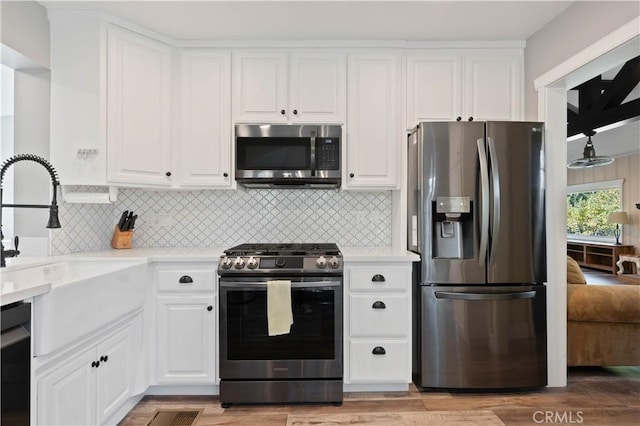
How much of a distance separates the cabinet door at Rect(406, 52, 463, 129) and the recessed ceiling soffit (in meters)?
1.79

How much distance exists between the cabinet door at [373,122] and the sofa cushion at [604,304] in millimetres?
1633

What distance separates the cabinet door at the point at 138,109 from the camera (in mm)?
2391

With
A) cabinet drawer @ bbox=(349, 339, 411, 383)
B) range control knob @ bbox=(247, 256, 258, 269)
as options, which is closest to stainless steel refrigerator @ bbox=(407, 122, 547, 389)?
cabinet drawer @ bbox=(349, 339, 411, 383)

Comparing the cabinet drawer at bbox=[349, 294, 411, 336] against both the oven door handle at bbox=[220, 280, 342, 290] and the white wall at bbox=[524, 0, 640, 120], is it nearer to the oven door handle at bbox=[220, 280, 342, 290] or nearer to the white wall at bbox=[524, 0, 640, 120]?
the oven door handle at bbox=[220, 280, 342, 290]

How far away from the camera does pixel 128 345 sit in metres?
2.11

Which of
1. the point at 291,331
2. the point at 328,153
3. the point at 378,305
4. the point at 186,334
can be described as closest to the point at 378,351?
the point at 378,305

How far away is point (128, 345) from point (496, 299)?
7.77 ft

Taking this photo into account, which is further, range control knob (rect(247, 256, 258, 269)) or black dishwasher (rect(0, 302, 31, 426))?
range control knob (rect(247, 256, 258, 269))

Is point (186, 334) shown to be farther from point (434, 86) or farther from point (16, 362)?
point (434, 86)

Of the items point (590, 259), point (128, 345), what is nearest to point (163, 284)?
point (128, 345)

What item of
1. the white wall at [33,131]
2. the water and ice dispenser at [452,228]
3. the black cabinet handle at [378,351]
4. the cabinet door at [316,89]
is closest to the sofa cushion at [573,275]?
the water and ice dispenser at [452,228]

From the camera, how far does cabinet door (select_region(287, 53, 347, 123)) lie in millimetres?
2697

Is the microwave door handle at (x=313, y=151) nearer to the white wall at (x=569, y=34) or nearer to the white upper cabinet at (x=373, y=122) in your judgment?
the white upper cabinet at (x=373, y=122)

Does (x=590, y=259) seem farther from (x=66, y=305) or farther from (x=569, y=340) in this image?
(x=66, y=305)
